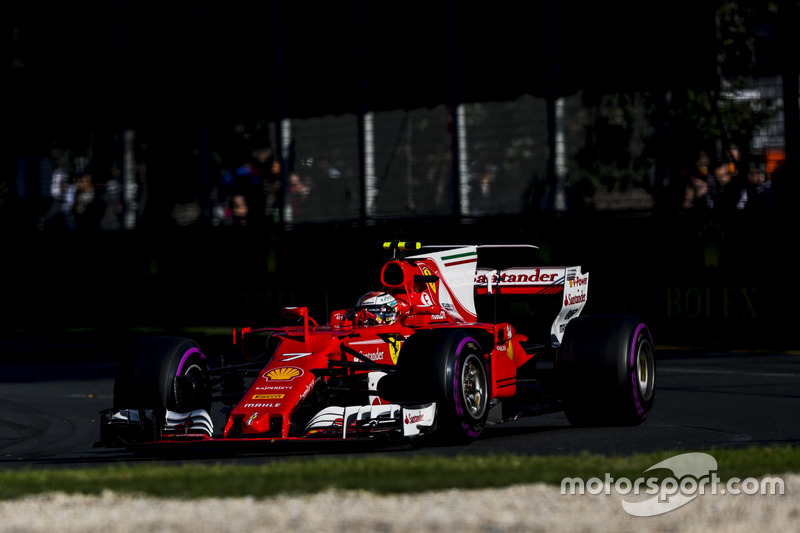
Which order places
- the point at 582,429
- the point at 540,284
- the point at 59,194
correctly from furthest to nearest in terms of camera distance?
the point at 59,194 < the point at 540,284 < the point at 582,429

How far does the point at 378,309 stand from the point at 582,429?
5.62 ft

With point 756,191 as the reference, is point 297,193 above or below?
above

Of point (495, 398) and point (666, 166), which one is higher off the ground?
point (666, 166)

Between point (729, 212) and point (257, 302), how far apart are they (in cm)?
727

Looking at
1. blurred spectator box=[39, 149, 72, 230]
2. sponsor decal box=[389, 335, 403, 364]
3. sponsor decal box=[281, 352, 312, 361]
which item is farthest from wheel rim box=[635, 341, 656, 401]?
blurred spectator box=[39, 149, 72, 230]

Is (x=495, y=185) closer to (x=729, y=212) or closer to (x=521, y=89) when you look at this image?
(x=521, y=89)

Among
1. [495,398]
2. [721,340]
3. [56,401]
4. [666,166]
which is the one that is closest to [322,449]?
[495,398]

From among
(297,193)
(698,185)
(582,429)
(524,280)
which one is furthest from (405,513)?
(297,193)

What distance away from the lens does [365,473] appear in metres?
8.12

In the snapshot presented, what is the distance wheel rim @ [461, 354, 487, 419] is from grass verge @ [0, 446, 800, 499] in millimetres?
980

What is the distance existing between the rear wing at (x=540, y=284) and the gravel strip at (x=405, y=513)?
4.67 meters

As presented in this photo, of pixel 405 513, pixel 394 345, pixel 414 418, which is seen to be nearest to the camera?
pixel 405 513

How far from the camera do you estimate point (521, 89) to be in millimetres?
22531

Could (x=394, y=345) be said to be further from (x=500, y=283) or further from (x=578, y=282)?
(x=578, y=282)
